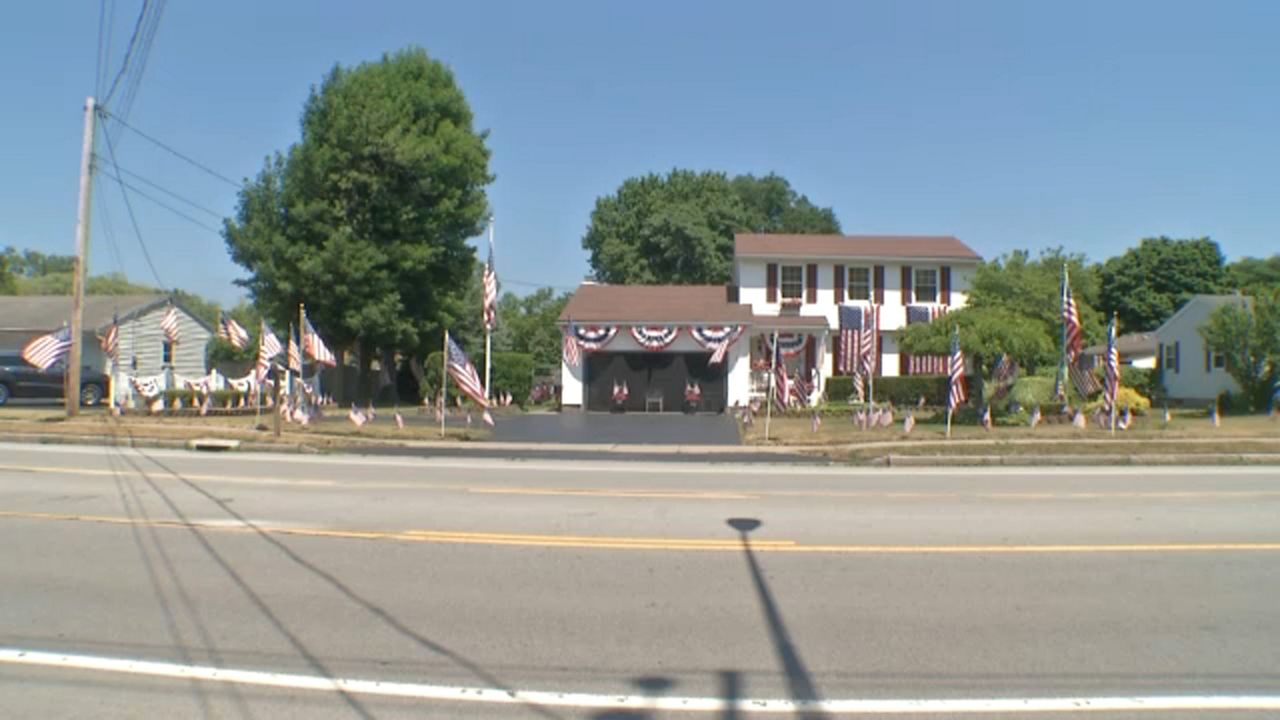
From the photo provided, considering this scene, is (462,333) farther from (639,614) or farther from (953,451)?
(639,614)

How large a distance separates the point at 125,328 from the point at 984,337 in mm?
35282

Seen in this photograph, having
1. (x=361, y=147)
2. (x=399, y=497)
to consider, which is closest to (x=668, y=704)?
(x=399, y=497)

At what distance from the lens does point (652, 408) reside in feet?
109

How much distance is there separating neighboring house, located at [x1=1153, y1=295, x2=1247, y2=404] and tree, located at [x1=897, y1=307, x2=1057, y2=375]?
55.1 ft

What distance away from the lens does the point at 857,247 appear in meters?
40.6

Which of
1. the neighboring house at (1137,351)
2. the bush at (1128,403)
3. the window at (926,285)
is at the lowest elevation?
the bush at (1128,403)

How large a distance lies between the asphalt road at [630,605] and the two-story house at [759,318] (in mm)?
20254

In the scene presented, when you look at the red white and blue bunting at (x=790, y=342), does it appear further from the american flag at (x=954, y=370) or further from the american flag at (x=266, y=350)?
the american flag at (x=266, y=350)

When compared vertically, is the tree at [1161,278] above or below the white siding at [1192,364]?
above

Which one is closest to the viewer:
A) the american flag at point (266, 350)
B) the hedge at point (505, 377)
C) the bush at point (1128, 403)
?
the american flag at point (266, 350)

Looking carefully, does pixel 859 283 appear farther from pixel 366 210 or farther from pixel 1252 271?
pixel 1252 271

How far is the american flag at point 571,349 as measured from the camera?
108ft

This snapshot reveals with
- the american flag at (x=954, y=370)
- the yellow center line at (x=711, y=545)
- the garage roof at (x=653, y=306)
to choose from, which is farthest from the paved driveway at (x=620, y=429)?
the yellow center line at (x=711, y=545)

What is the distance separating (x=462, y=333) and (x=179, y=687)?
41.0m
